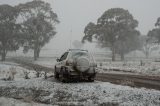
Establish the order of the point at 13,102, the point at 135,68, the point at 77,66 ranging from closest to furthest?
the point at 13,102 → the point at 77,66 → the point at 135,68

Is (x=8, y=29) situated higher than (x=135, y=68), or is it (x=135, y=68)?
(x=8, y=29)

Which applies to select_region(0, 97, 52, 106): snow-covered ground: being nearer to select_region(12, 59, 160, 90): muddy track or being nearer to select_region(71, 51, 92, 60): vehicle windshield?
select_region(71, 51, 92, 60): vehicle windshield

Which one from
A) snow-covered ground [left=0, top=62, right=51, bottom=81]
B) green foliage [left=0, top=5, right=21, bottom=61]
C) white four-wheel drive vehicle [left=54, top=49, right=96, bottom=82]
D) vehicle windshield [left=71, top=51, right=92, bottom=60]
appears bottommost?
snow-covered ground [left=0, top=62, right=51, bottom=81]

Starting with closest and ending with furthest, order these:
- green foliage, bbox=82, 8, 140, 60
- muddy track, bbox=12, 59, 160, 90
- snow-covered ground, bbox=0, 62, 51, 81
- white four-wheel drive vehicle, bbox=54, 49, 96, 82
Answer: muddy track, bbox=12, 59, 160, 90 < white four-wheel drive vehicle, bbox=54, 49, 96, 82 < snow-covered ground, bbox=0, 62, 51, 81 < green foliage, bbox=82, 8, 140, 60

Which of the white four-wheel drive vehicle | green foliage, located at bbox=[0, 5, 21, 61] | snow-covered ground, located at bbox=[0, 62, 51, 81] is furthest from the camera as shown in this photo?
green foliage, located at bbox=[0, 5, 21, 61]

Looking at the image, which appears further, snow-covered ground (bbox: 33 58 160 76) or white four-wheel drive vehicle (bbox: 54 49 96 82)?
snow-covered ground (bbox: 33 58 160 76)

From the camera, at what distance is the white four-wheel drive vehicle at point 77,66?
16.8 m

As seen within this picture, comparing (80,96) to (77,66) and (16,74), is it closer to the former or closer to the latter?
(77,66)

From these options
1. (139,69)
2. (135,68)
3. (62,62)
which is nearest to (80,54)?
(62,62)

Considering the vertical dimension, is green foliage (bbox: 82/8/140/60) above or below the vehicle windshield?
above

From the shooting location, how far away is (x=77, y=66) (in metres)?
16.7

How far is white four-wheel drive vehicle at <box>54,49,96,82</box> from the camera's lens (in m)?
16.8

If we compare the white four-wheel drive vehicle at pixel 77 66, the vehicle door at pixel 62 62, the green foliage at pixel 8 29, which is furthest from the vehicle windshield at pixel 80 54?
the green foliage at pixel 8 29

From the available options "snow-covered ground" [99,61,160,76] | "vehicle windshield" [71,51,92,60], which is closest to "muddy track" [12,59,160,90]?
"vehicle windshield" [71,51,92,60]
